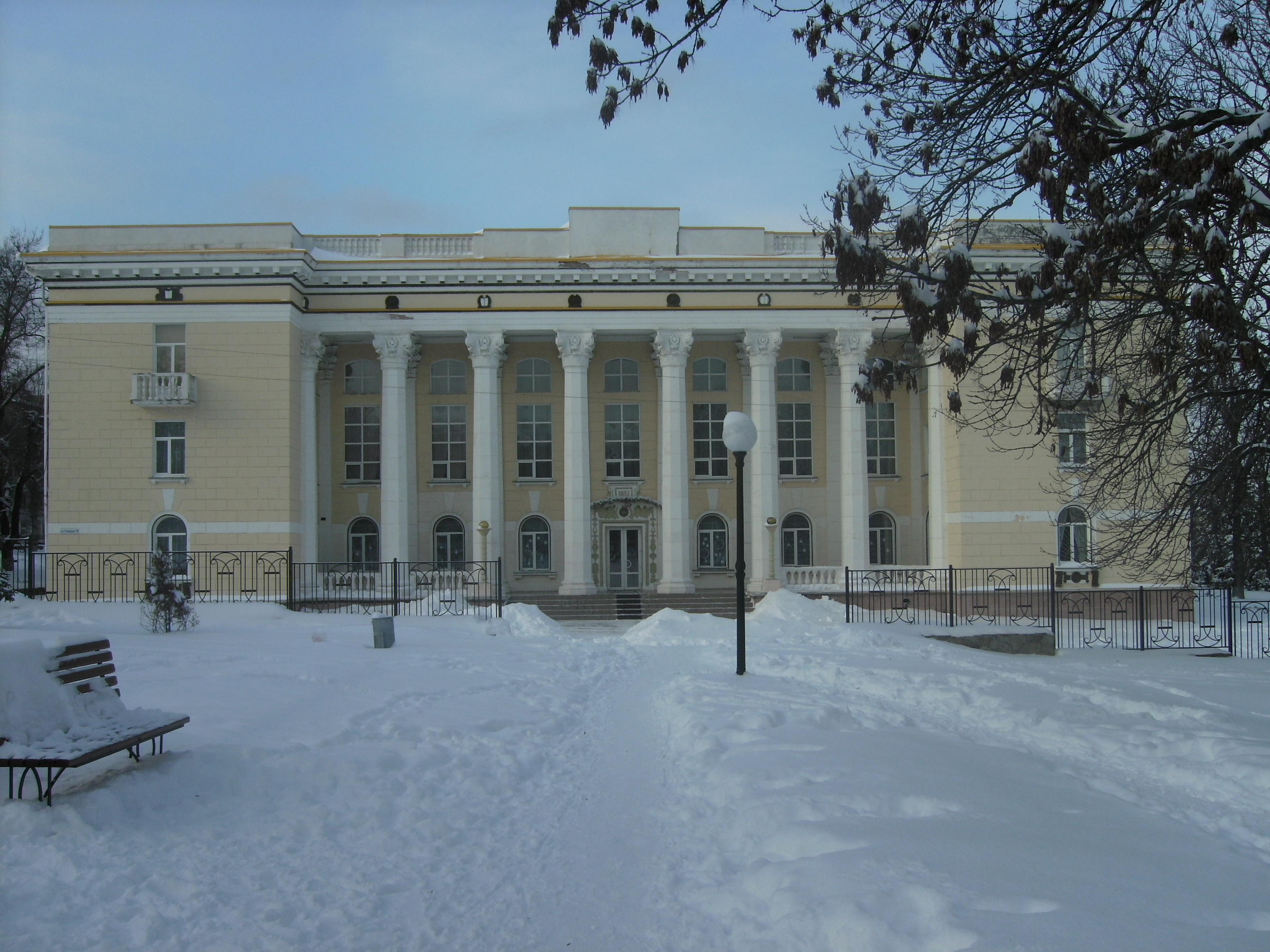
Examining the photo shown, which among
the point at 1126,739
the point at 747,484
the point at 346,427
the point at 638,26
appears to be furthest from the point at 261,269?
the point at 1126,739

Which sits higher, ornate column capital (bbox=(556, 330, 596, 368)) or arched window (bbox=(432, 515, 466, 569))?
ornate column capital (bbox=(556, 330, 596, 368))

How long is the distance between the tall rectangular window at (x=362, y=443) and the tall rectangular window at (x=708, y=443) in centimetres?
1088

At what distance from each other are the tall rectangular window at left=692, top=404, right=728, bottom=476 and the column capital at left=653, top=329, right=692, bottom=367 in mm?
2963

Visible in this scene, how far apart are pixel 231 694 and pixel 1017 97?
8919 mm

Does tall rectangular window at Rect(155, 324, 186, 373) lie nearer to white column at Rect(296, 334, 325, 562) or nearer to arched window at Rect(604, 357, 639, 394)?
white column at Rect(296, 334, 325, 562)

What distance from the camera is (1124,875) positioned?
16.6 ft

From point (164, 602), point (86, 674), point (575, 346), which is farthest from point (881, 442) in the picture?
point (86, 674)

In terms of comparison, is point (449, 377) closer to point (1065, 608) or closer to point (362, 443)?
point (362, 443)

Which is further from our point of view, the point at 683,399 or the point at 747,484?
the point at 747,484

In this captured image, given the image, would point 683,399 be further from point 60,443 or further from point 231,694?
point 231,694

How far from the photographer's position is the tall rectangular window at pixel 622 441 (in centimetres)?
3419

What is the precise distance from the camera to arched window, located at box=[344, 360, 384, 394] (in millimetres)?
33906

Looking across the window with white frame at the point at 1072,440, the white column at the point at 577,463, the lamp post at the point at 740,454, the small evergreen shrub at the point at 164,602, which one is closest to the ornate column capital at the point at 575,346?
the white column at the point at 577,463

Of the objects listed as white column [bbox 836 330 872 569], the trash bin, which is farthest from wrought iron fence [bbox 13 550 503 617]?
white column [bbox 836 330 872 569]
